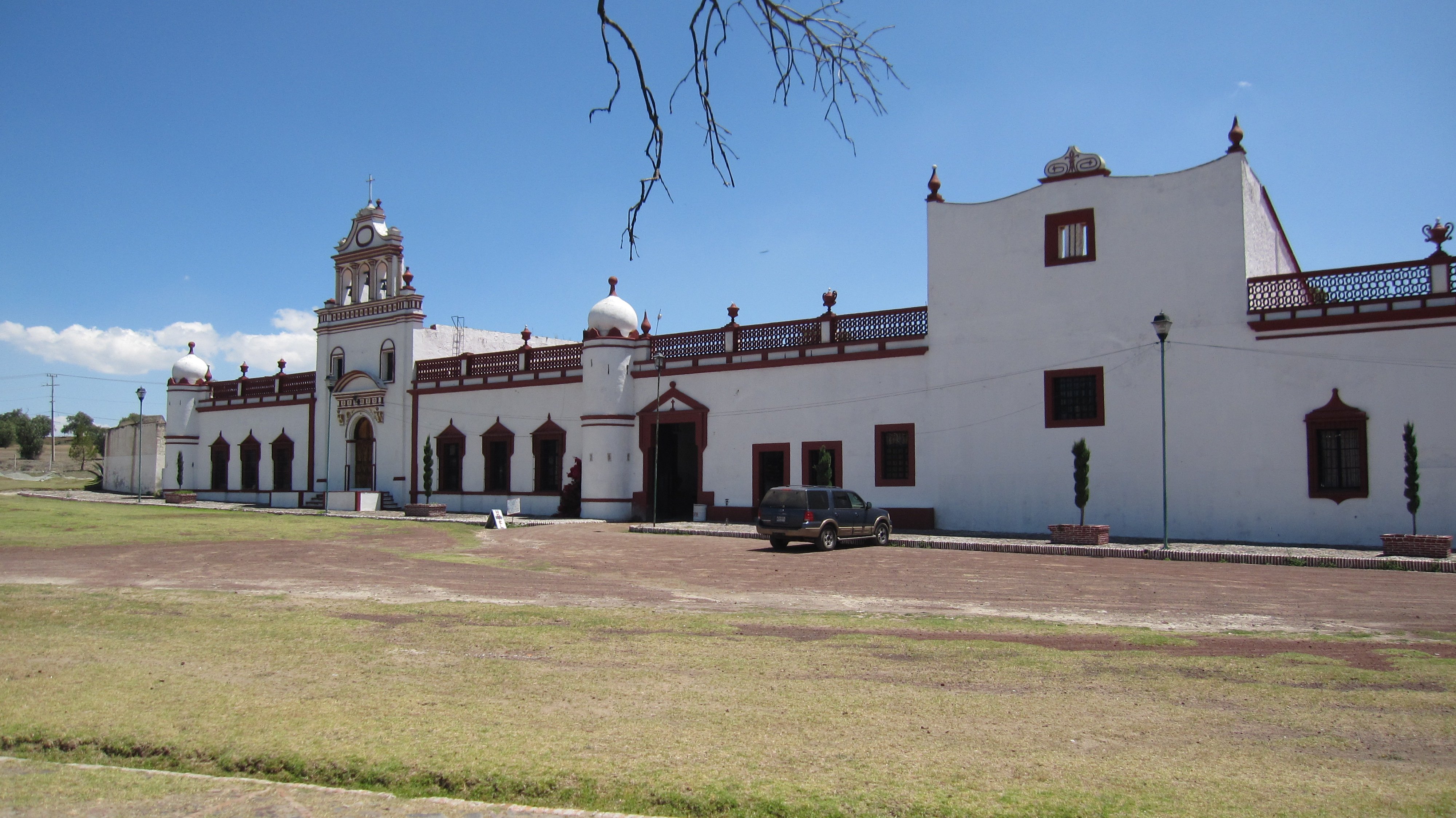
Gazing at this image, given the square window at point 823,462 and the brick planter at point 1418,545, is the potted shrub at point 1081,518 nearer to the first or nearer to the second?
the brick planter at point 1418,545

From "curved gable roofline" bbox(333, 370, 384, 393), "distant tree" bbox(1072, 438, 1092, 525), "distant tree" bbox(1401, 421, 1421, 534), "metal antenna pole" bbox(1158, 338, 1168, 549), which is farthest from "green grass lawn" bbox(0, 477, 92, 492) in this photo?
"distant tree" bbox(1401, 421, 1421, 534)

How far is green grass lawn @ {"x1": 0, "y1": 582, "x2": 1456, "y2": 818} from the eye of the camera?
14.6 feet

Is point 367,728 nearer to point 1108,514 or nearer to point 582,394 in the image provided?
point 1108,514

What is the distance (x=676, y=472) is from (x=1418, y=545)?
67.5 feet

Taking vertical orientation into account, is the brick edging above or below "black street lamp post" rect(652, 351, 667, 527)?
below

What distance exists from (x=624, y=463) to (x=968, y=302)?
39.8 ft

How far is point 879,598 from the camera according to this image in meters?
12.4

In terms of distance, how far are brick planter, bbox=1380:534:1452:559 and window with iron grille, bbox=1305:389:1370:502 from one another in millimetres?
2390

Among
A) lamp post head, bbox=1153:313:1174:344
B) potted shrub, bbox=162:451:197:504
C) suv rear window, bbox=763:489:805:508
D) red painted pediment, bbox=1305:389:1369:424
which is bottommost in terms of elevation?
potted shrub, bbox=162:451:197:504

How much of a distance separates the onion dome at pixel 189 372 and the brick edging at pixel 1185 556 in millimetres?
37370

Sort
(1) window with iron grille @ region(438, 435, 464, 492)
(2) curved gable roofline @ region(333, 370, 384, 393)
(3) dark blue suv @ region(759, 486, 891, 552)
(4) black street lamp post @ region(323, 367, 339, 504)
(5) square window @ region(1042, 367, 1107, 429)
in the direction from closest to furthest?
1. (3) dark blue suv @ region(759, 486, 891, 552)
2. (5) square window @ region(1042, 367, 1107, 429)
3. (1) window with iron grille @ region(438, 435, 464, 492)
4. (2) curved gable roofline @ region(333, 370, 384, 393)
5. (4) black street lamp post @ region(323, 367, 339, 504)

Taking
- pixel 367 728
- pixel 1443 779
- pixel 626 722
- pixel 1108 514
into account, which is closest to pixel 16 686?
pixel 367 728

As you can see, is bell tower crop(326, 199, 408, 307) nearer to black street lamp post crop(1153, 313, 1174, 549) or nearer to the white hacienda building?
the white hacienda building

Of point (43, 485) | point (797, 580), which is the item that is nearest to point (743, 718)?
point (797, 580)
